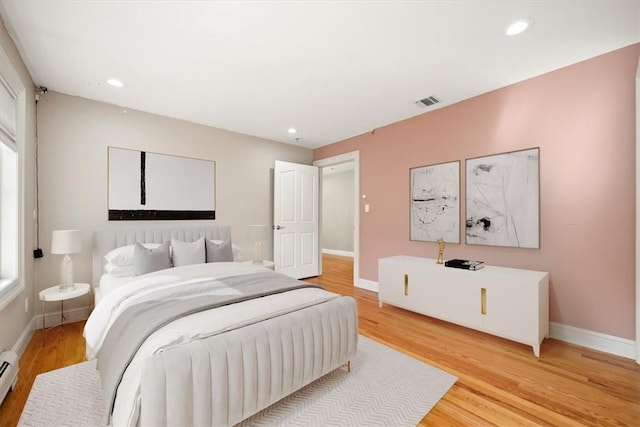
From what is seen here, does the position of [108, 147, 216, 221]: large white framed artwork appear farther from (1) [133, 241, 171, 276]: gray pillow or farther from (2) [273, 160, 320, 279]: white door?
(2) [273, 160, 320, 279]: white door

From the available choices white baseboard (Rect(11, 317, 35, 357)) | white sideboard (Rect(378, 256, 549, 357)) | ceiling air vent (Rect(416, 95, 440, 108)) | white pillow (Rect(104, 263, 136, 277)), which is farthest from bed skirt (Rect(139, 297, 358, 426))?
ceiling air vent (Rect(416, 95, 440, 108))

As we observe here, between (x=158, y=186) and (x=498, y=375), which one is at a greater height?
(x=158, y=186)

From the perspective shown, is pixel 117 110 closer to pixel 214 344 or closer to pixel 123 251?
pixel 123 251

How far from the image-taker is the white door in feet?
15.4

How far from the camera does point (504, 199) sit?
9.53ft

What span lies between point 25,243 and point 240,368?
2558mm

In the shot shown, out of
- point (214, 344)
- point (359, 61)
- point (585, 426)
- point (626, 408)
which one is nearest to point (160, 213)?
point (214, 344)

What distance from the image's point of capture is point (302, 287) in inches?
86.9

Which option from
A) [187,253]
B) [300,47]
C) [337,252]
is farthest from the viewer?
[337,252]

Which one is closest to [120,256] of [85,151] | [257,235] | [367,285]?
[85,151]

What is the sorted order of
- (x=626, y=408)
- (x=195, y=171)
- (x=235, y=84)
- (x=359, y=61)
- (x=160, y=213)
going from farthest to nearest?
(x=195, y=171), (x=160, y=213), (x=235, y=84), (x=359, y=61), (x=626, y=408)

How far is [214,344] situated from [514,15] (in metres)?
2.77

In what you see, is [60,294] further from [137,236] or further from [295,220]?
[295,220]

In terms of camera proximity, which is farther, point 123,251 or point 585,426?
point 123,251
